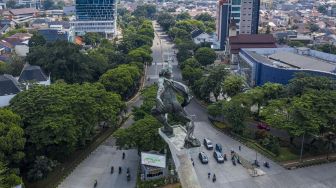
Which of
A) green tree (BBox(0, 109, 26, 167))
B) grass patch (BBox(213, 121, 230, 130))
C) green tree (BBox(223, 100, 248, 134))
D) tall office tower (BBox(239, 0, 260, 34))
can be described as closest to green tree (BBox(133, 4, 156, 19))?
tall office tower (BBox(239, 0, 260, 34))

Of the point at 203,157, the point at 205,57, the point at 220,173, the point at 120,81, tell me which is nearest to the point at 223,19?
the point at 205,57

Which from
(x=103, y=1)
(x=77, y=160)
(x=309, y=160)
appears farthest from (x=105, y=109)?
(x=103, y=1)

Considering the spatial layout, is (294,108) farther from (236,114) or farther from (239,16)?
(239,16)

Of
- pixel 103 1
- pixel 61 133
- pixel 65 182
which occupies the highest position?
pixel 103 1

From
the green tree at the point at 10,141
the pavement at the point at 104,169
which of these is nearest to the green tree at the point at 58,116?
the green tree at the point at 10,141

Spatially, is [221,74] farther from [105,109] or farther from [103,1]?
[103,1]

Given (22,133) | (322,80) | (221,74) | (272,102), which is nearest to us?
(22,133)
